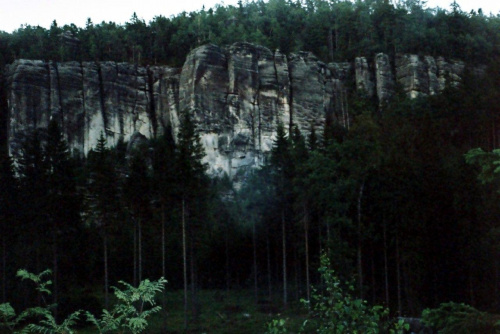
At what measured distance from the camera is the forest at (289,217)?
43925 mm

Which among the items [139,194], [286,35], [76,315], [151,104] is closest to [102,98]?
[151,104]

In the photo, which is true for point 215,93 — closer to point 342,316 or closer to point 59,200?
point 59,200

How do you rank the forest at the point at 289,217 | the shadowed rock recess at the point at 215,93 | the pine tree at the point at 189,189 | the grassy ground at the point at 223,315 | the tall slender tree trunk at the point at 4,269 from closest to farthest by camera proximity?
the grassy ground at the point at 223,315, the forest at the point at 289,217, the pine tree at the point at 189,189, the tall slender tree trunk at the point at 4,269, the shadowed rock recess at the point at 215,93

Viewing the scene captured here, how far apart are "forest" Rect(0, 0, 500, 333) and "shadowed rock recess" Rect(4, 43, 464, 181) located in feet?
55.0

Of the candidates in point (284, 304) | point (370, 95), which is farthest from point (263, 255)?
point (370, 95)

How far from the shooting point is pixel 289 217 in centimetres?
5500

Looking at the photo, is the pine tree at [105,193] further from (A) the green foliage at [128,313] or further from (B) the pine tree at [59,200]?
(A) the green foliage at [128,313]

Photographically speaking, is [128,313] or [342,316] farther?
[342,316]

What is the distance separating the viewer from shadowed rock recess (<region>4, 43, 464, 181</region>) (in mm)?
89750

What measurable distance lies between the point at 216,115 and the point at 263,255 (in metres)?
31.4

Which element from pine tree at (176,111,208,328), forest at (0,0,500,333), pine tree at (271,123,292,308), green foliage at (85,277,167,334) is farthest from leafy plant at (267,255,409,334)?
pine tree at (271,123,292,308)

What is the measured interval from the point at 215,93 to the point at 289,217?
39547 millimetres

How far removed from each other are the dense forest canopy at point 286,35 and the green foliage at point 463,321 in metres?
Result: 101

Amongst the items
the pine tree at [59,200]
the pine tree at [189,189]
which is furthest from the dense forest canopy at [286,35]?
the pine tree at [189,189]
